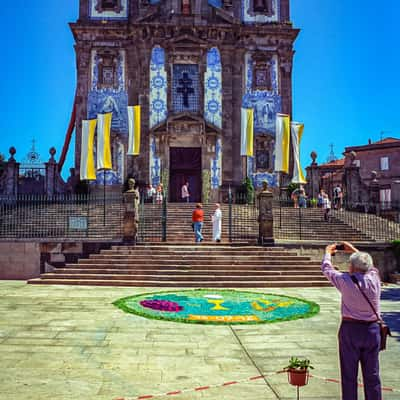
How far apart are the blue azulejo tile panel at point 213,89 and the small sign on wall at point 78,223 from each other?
1315cm

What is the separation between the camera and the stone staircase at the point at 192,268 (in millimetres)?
13508

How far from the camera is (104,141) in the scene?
89.0 feet

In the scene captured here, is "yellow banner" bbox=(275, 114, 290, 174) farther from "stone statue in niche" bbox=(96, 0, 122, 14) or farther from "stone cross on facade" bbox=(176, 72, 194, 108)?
"stone statue in niche" bbox=(96, 0, 122, 14)

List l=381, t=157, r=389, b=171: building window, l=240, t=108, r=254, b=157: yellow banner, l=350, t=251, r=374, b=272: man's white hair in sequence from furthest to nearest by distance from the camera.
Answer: l=381, t=157, r=389, b=171: building window < l=240, t=108, r=254, b=157: yellow banner < l=350, t=251, r=374, b=272: man's white hair

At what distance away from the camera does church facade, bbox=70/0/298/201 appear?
1147 inches

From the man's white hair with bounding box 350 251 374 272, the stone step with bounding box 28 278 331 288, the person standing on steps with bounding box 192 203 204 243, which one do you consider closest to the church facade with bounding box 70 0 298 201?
the person standing on steps with bounding box 192 203 204 243

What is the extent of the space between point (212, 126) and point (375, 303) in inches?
1010

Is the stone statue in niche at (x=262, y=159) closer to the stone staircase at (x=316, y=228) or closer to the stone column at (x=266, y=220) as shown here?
the stone staircase at (x=316, y=228)

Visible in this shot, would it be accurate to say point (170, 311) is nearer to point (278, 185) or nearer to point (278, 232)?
point (278, 232)

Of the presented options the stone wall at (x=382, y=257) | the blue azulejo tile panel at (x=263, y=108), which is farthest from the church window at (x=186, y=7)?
the stone wall at (x=382, y=257)

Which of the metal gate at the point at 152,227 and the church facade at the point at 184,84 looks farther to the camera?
the church facade at the point at 184,84

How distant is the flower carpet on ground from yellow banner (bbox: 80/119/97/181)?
15947mm

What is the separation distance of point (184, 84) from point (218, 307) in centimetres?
2206

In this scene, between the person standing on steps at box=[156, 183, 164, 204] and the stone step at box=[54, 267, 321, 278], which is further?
the person standing on steps at box=[156, 183, 164, 204]
